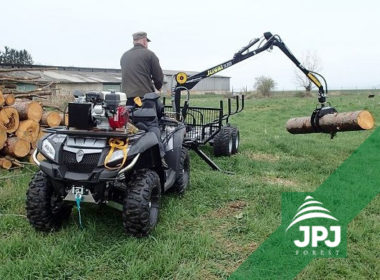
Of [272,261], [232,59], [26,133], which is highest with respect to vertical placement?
[232,59]

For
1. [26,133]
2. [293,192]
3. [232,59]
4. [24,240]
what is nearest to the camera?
[24,240]

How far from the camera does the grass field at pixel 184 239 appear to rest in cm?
322

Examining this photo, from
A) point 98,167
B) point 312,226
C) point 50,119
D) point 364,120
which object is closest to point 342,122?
point 364,120

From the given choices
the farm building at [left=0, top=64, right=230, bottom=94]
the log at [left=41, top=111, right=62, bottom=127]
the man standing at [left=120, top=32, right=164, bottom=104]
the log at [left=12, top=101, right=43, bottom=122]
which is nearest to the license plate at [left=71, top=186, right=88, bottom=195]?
the man standing at [left=120, top=32, right=164, bottom=104]

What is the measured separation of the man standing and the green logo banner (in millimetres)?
2404

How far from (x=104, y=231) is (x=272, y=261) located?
162 cm

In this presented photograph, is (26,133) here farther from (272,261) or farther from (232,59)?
(272,261)

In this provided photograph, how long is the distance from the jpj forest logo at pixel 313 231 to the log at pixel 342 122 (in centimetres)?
209

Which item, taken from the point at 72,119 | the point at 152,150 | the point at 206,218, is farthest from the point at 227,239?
the point at 72,119

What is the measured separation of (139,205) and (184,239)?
0.57 m

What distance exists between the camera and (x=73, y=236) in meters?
3.63

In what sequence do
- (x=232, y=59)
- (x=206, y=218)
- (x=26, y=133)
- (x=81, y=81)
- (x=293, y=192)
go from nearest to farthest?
(x=206, y=218) → (x=293, y=192) → (x=26, y=133) → (x=232, y=59) → (x=81, y=81)

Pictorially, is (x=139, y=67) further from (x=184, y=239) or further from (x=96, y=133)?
(x=184, y=239)

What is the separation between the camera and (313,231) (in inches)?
160
